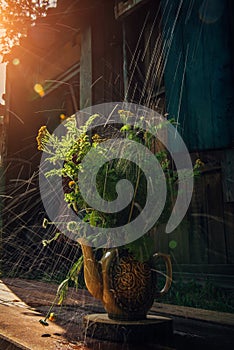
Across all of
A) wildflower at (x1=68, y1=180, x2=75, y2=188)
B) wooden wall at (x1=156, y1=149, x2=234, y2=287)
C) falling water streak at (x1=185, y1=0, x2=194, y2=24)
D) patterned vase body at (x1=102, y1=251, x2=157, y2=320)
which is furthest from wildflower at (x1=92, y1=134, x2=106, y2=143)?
falling water streak at (x1=185, y1=0, x2=194, y2=24)

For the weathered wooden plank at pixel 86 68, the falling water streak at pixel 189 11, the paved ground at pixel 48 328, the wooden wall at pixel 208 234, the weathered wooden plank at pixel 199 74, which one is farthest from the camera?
the weathered wooden plank at pixel 86 68

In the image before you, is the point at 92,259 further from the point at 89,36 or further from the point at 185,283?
the point at 89,36

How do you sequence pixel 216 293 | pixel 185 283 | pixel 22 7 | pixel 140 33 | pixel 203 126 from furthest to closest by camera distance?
pixel 22 7, pixel 140 33, pixel 185 283, pixel 216 293, pixel 203 126

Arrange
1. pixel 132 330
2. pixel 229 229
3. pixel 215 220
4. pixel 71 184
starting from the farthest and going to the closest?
pixel 215 220 < pixel 229 229 < pixel 71 184 < pixel 132 330

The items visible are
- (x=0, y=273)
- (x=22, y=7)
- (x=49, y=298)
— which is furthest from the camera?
(x=22, y=7)

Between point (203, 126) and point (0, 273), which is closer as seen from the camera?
point (203, 126)

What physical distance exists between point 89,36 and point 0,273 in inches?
133

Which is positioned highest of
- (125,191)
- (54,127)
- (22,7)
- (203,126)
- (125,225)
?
(22,7)

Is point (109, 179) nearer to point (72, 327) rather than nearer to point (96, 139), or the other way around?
point (96, 139)

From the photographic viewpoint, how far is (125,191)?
1.18 meters

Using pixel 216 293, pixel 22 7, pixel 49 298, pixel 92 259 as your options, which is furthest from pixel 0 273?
pixel 22 7

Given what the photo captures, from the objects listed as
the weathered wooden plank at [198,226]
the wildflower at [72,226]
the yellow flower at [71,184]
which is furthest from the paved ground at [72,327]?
the weathered wooden plank at [198,226]

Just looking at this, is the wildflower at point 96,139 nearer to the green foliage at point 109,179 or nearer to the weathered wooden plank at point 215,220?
the green foliage at point 109,179

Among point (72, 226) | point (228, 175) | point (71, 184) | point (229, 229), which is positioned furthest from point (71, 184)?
point (229, 229)
